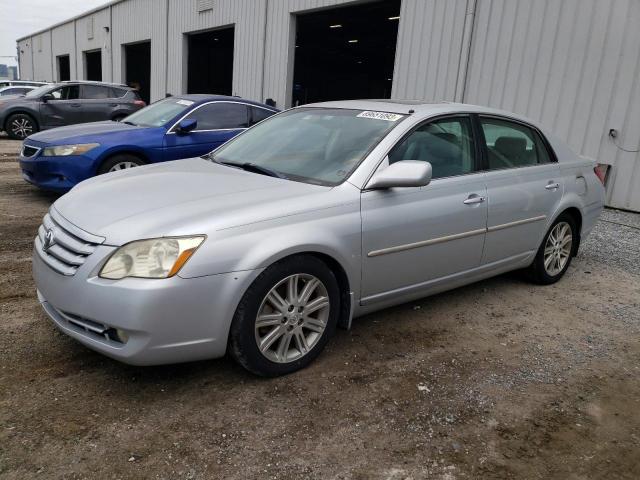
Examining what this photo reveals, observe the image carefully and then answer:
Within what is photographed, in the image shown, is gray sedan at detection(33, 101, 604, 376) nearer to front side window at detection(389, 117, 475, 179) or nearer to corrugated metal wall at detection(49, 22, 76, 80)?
front side window at detection(389, 117, 475, 179)

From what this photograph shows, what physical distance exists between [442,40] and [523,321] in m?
7.19

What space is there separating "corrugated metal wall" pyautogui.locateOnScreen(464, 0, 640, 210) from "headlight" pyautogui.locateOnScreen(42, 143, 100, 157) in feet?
21.4

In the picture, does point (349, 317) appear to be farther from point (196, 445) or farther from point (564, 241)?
point (564, 241)

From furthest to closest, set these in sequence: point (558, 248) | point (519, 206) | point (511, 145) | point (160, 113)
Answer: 1. point (160, 113)
2. point (558, 248)
3. point (511, 145)
4. point (519, 206)

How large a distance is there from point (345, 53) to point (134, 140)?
25650mm

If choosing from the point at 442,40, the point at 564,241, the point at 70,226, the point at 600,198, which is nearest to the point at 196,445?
the point at 70,226

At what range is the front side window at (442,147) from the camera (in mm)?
3631

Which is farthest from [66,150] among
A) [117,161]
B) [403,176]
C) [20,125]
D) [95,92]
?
[20,125]

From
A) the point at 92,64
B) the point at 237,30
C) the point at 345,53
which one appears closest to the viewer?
the point at 237,30

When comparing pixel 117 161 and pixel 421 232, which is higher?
pixel 421 232

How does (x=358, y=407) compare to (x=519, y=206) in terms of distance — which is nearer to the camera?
(x=358, y=407)

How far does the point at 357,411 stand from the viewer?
2828 millimetres

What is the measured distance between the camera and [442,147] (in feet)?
12.8

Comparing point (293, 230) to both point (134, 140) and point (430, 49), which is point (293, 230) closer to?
point (134, 140)
